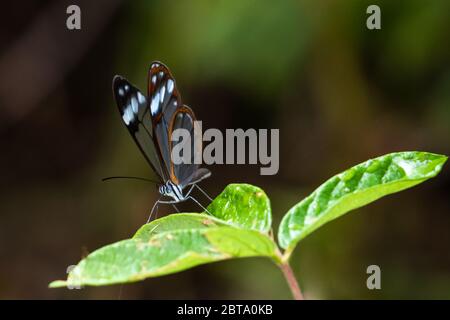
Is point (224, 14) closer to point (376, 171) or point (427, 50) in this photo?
point (427, 50)

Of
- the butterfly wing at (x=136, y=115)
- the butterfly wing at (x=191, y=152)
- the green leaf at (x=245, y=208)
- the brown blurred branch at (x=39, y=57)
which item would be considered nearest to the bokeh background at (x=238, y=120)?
the brown blurred branch at (x=39, y=57)

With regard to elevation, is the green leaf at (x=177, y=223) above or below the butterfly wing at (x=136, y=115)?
below

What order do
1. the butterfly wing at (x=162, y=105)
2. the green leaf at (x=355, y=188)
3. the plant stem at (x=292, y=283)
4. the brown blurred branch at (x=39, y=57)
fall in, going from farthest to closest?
the brown blurred branch at (x=39, y=57)
the butterfly wing at (x=162, y=105)
the green leaf at (x=355, y=188)
the plant stem at (x=292, y=283)

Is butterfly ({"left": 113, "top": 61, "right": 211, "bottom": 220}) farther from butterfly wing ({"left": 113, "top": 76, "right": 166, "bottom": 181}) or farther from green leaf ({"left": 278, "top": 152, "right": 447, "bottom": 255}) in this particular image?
green leaf ({"left": 278, "top": 152, "right": 447, "bottom": 255})

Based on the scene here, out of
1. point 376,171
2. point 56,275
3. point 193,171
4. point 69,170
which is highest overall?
point 376,171

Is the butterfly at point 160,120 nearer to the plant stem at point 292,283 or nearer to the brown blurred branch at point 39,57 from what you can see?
the plant stem at point 292,283

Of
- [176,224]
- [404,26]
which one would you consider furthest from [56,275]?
[176,224]

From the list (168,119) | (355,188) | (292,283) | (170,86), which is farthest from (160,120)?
(292,283)

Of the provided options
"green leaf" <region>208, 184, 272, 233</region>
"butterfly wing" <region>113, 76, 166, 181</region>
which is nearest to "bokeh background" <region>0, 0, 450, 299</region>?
"butterfly wing" <region>113, 76, 166, 181</region>
